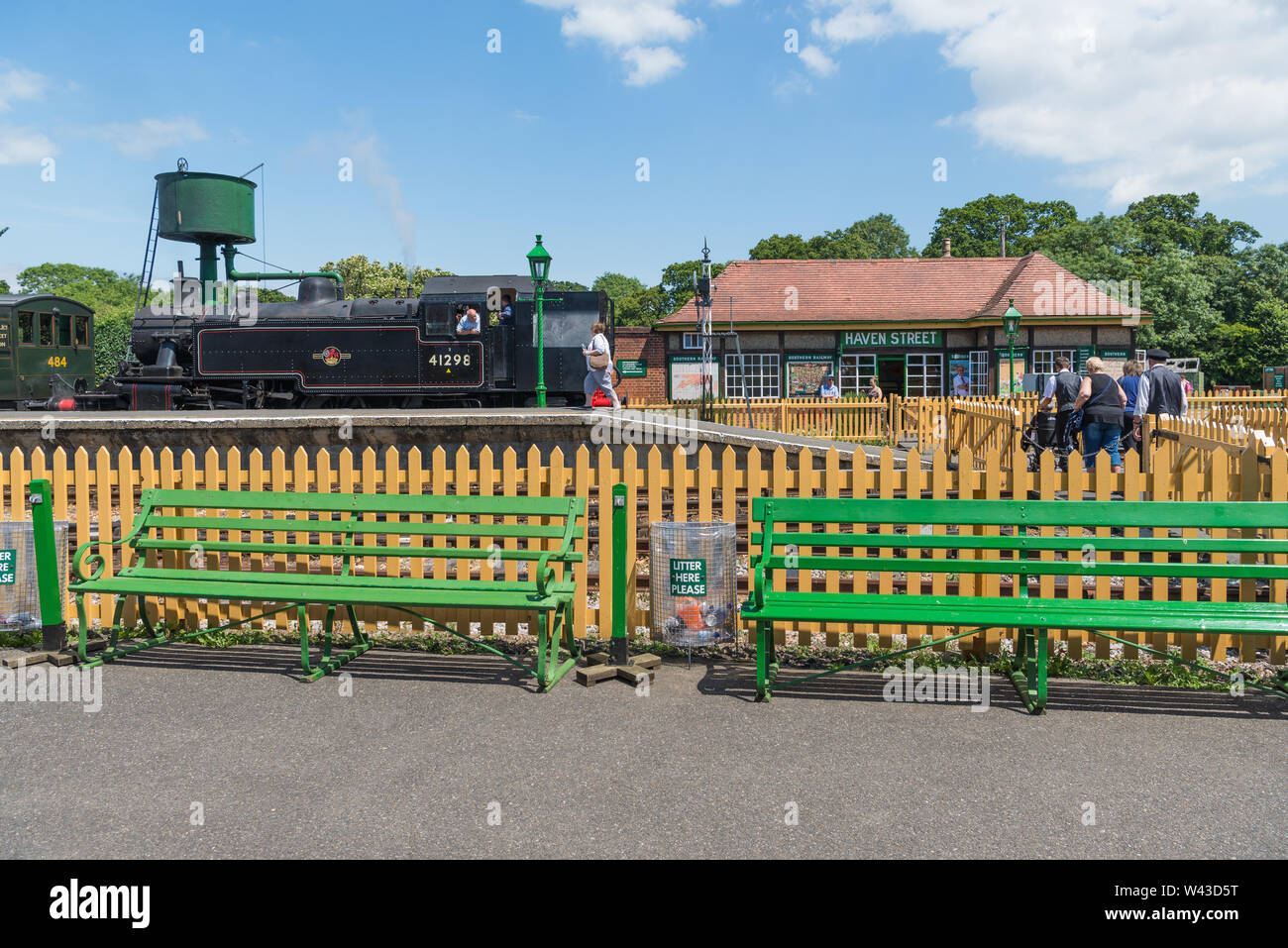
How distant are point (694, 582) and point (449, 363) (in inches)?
459

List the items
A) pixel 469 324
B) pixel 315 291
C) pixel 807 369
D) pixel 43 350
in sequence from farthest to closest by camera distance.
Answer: pixel 807 369 < pixel 43 350 < pixel 315 291 < pixel 469 324

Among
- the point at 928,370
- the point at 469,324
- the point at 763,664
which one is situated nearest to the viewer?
the point at 763,664

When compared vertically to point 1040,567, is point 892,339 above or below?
above

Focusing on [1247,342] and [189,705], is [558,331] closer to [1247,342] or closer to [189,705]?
[189,705]

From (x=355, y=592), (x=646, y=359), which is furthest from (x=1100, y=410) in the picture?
(x=646, y=359)

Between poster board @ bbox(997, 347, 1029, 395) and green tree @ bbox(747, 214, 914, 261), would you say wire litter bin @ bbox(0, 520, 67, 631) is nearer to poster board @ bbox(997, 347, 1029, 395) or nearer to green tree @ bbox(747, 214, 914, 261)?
poster board @ bbox(997, 347, 1029, 395)

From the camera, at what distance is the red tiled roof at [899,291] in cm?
3148

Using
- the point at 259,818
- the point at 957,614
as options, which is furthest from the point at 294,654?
the point at 957,614

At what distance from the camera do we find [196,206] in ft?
75.3

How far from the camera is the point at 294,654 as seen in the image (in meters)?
6.02

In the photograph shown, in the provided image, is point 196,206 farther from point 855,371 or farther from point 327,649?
point 327,649

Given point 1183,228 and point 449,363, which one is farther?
point 1183,228

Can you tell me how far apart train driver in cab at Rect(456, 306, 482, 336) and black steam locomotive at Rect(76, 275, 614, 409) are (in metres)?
0.06

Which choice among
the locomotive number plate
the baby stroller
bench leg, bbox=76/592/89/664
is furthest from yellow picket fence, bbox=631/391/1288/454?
bench leg, bbox=76/592/89/664
